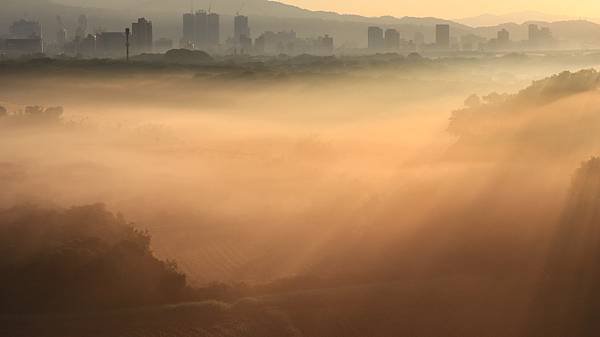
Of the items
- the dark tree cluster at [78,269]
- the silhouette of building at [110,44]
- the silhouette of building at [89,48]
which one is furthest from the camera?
the silhouette of building at [110,44]

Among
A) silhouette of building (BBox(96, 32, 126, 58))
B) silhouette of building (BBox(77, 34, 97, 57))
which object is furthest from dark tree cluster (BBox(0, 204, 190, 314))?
silhouette of building (BBox(77, 34, 97, 57))

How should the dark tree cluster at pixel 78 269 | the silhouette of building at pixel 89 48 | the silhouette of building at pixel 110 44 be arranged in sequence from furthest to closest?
1. the silhouette of building at pixel 110 44
2. the silhouette of building at pixel 89 48
3. the dark tree cluster at pixel 78 269

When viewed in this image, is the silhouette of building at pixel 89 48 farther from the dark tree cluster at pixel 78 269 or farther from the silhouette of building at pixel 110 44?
the dark tree cluster at pixel 78 269

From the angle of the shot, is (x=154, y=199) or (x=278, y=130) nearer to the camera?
(x=154, y=199)

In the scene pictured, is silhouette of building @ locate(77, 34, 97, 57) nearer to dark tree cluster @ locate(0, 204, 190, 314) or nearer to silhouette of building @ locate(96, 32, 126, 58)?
silhouette of building @ locate(96, 32, 126, 58)

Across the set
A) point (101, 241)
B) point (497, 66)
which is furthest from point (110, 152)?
point (497, 66)

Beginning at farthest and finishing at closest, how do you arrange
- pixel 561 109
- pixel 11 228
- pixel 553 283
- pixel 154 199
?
pixel 561 109, pixel 154 199, pixel 11 228, pixel 553 283

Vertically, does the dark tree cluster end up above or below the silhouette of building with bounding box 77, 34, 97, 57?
below

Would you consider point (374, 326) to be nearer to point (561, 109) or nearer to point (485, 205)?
point (485, 205)

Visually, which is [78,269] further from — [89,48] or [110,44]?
[89,48]

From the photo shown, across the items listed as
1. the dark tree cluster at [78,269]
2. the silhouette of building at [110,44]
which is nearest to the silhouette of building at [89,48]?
the silhouette of building at [110,44]

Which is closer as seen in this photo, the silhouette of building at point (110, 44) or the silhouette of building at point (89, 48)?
the silhouette of building at point (89, 48)
